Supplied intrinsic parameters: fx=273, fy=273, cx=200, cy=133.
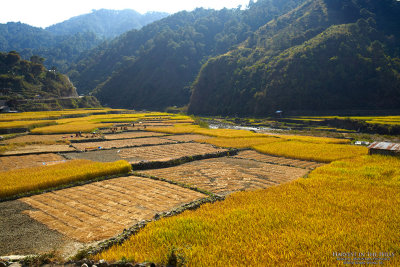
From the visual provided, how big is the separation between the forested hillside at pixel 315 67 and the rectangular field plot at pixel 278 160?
47760mm

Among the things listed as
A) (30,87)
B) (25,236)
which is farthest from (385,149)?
(30,87)

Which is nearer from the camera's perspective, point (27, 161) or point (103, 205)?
point (103, 205)

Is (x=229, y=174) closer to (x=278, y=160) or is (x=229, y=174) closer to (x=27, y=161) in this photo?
(x=278, y=160)

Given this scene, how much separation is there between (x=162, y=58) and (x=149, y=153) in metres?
116

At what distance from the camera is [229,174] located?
17.8m

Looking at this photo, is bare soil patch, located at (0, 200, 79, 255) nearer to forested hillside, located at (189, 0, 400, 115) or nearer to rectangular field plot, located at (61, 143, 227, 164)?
rectangular field plot, located at (61, 143, 227, 164)

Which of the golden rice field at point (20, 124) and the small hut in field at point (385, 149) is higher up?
the golden rice field at point (20, 124)

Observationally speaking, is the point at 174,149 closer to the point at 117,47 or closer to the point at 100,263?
the point at 100,263

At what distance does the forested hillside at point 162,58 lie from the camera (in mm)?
121438

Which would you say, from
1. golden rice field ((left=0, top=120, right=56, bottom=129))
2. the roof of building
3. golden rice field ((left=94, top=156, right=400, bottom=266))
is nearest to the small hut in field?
the roof of building

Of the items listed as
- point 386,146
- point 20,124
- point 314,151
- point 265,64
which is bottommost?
point 314,151

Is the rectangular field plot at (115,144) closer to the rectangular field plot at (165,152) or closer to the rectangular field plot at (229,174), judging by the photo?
the rectangular field plot at (165,152)

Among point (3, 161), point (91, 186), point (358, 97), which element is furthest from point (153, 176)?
point (358, 97)

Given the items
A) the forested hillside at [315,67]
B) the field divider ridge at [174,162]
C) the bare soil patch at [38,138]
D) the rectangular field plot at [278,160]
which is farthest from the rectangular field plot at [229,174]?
the forested hillside at [315,67]
